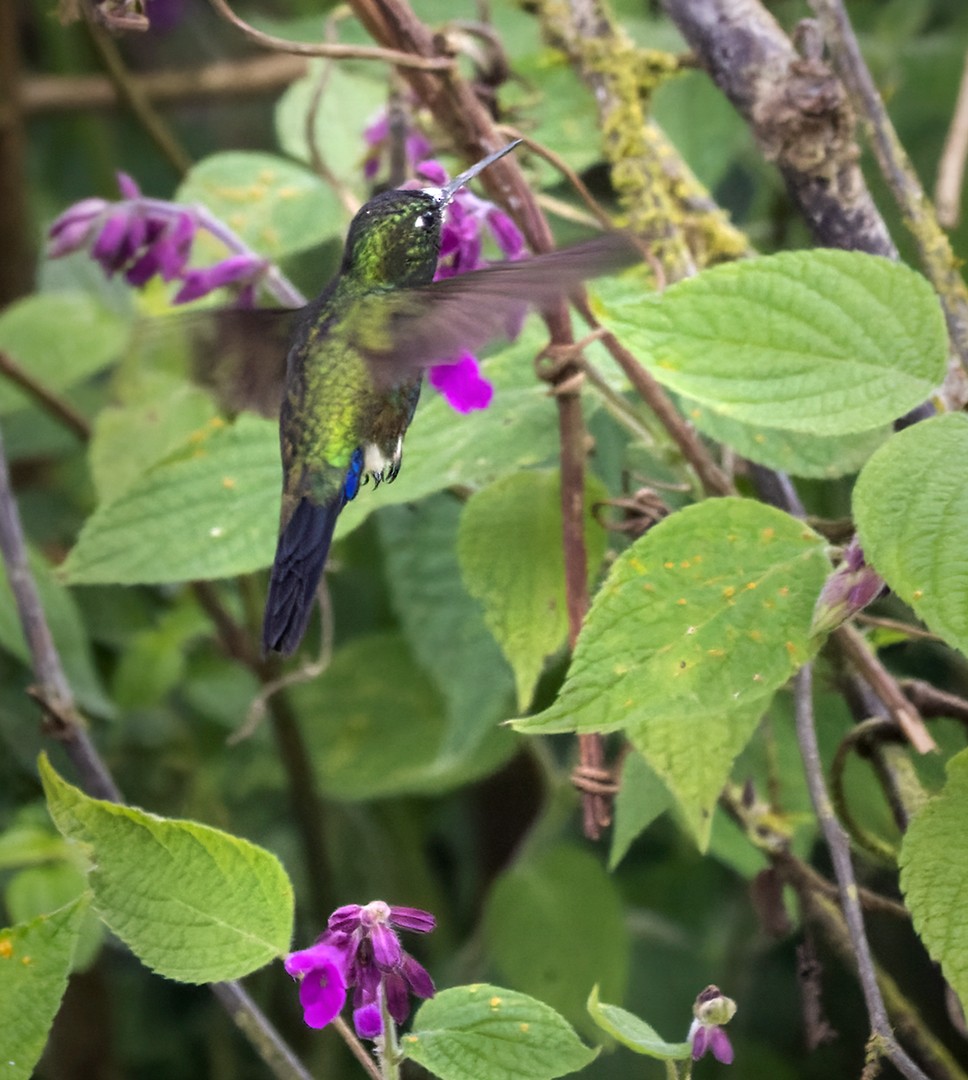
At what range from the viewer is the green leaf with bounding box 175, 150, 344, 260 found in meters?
1.18

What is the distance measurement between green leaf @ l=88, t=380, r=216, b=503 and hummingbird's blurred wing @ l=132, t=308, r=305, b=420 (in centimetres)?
22

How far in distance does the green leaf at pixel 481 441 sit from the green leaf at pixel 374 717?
1.51 ft

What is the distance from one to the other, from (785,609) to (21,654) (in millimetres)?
687

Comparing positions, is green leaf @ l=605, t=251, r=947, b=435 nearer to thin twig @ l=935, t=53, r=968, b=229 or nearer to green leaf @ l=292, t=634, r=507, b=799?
thin twig @ l=935, t=53, r=968, b=229

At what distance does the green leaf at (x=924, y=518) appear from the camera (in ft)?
1.87

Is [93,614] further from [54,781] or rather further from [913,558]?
[913,558]

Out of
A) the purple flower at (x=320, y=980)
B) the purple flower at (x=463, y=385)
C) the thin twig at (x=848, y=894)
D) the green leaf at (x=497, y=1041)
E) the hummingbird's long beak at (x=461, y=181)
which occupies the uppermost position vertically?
the hummingbird's long beak at (x=461, y=181)

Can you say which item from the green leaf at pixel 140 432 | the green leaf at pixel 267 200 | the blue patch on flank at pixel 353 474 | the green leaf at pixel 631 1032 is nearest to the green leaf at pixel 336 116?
the green leaf at pixel 267 200

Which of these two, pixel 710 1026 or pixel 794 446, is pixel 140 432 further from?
pixel 710 1026

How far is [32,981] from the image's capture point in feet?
1.94

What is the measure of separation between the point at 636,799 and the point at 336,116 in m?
0.76

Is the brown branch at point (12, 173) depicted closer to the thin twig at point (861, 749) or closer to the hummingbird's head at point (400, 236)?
the hummingbird's head at point (400, 236)

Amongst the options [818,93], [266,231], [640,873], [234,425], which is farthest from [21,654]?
[640,873]

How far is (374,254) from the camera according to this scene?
2.58 feet
